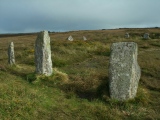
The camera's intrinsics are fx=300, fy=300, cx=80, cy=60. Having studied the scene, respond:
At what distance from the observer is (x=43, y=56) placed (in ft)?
56.5

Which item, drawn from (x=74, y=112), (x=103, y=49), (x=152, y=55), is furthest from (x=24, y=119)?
(x=103, y=49)

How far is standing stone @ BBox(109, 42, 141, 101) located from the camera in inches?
535

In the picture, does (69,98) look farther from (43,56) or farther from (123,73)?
(43,56)

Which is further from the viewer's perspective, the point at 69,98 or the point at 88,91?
the point at 88,91

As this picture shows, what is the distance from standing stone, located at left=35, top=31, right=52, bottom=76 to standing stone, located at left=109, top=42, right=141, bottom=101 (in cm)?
458

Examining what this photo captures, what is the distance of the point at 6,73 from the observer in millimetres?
17672

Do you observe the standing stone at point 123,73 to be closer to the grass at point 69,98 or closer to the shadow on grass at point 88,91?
the grass at point 69,98

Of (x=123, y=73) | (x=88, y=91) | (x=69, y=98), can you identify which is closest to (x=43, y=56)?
(x=88, y=91)

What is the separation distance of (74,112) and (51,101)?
58.9 inches

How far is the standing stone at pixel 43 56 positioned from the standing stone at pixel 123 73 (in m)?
4.58

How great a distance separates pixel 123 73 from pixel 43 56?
543 centimetres

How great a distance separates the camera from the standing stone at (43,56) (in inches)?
674

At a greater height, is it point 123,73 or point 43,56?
point 43,56

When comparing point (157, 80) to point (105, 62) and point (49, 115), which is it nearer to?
point (105, 62)
